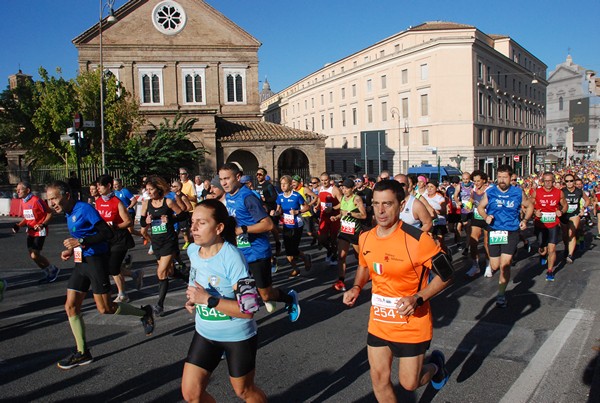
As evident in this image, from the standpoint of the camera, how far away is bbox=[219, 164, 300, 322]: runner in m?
5.78

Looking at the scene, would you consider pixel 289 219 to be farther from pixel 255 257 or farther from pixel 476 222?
pixel 255 257

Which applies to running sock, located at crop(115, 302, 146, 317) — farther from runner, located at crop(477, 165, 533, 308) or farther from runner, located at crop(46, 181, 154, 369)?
runner, located at crop(477, 165, 533, 308)

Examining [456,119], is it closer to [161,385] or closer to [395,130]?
[395,130]

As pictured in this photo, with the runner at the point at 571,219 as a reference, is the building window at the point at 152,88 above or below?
above

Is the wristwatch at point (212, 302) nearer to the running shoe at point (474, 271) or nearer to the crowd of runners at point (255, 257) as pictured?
the crowd of runners at point (255, 257)

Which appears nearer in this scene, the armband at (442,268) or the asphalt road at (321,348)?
the armband at (442,268)

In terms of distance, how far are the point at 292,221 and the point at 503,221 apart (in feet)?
13.7

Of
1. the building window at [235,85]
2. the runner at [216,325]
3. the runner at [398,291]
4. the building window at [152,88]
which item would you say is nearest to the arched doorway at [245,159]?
the building window at [235,85]

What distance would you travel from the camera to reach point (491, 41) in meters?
61.9

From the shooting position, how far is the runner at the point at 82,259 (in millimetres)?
5211

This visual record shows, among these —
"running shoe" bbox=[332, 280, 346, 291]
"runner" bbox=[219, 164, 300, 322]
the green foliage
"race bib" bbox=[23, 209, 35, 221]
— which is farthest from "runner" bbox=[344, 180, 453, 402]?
the green foliage

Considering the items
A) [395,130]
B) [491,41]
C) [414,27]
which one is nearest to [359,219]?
[395,130]

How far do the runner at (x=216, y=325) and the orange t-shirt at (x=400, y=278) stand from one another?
38.4 inches

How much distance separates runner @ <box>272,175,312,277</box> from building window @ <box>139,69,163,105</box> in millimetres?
29171
